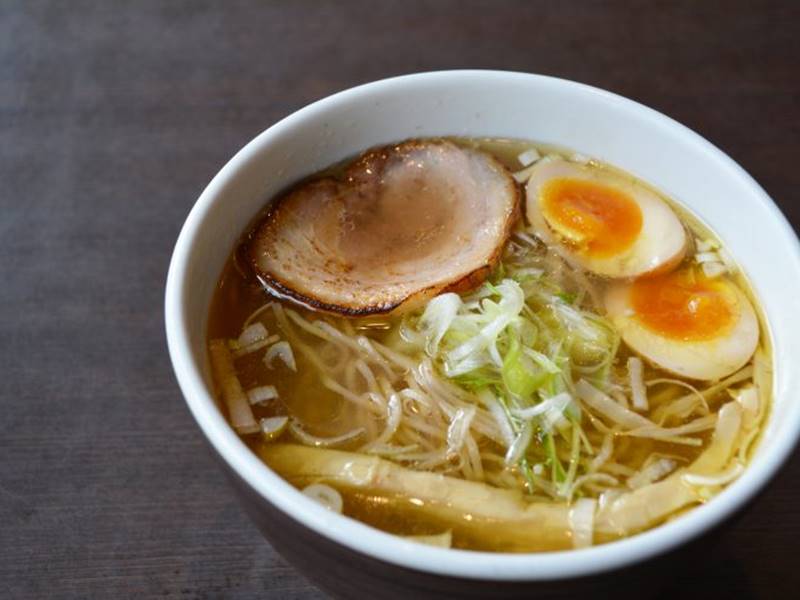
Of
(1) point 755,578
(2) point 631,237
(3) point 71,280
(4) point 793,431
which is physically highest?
(4) point 793,431

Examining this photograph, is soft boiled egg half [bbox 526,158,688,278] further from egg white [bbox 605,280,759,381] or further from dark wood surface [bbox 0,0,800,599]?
dark wood surface [bbox 0,0,800,599]

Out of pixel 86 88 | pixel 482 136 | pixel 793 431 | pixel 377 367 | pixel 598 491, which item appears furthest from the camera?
pixel 86 88

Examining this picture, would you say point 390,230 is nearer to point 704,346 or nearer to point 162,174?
point 704,346

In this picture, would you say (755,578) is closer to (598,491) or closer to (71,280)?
(598,491)

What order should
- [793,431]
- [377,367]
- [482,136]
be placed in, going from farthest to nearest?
[482,136] < [377,367] < [793,431]

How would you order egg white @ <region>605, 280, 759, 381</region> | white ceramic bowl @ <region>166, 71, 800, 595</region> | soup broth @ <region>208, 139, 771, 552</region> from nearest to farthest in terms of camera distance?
white ceramic bowl @ <region>166, 71, 800, 595</region>
soup broth @ <region>208, 139, 771, 552</region>
egg white @ <region>605, 280, 759, 381</region>

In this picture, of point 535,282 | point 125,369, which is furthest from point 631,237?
point 125,369

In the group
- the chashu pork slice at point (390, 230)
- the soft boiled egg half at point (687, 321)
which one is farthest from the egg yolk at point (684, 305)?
the chashu pork slice at point (390, 230)

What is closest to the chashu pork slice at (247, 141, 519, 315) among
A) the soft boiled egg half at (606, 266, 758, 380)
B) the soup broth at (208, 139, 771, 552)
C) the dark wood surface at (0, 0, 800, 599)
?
the soup broth at (208, 139, 771, 552)
